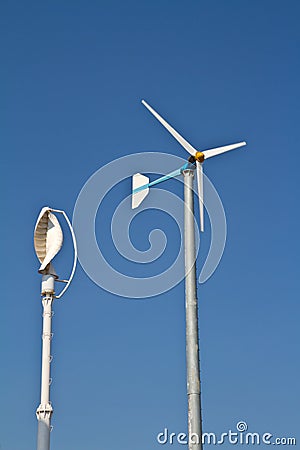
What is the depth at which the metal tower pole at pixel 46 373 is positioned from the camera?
24.4 meters

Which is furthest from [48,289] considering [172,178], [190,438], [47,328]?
[190,438]

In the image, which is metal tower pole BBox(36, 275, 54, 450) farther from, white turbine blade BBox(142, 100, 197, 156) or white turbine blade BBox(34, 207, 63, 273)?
white turbine blade BBox(142, 100, 197, 156)

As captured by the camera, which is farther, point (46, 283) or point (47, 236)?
point (47, 236)

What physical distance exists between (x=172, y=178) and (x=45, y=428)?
9.69 m

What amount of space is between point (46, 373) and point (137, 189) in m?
7.61

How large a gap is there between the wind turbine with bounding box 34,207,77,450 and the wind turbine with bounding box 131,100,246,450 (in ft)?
10.4

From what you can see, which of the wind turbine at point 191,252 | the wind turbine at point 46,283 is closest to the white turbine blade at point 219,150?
the wind turbine at point 191,252

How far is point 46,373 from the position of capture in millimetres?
25109

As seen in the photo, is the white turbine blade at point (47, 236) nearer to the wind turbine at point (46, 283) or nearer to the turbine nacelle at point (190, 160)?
the wind turbine at point (46, 283)

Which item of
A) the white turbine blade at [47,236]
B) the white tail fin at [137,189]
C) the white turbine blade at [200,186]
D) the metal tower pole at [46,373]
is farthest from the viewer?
the white tail fin at [137,189]

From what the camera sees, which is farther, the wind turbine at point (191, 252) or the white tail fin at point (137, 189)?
the white tail fin at point (137, 189)

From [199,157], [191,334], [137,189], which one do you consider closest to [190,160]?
[199,157]

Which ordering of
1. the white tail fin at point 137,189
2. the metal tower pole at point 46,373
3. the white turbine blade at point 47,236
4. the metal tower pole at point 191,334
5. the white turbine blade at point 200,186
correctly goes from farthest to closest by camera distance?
the white tail fin at point 137,189, the white turbine blade at point 47,236, the white turbine blade at point 200,186, the metal tower pole at point 46,373, the metal tower pole at point 191,334

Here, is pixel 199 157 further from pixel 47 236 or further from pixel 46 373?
pixel 46 373
